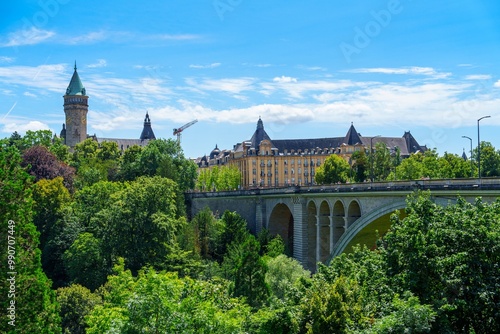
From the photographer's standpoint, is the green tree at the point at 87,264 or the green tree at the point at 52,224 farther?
the green tree at the point at 52,224

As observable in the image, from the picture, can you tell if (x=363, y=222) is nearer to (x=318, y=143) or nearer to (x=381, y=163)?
(x=381, y=163)

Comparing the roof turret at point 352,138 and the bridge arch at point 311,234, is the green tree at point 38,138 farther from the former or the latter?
the roof turret at point 352,138

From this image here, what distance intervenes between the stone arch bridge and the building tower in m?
90.5

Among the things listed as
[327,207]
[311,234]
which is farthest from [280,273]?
[311,234]

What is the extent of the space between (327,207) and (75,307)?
24.8m

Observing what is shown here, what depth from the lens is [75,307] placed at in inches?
1724

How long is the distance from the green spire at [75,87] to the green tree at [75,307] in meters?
133

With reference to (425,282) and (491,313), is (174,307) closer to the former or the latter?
(425,282)

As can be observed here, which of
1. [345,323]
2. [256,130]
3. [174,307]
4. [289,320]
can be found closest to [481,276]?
[345,323]

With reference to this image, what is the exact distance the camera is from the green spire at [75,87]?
563ft

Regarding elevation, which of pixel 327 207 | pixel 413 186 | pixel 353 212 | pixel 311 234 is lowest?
pixel 311 234

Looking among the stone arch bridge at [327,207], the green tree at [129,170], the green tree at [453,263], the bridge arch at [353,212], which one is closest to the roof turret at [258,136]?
the green tree at [129,170]

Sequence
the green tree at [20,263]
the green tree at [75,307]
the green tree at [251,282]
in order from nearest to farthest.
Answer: the green tree at [20,263] < the green tree at [251,282] < the green tree at [75,307]

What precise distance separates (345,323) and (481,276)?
4.96m
